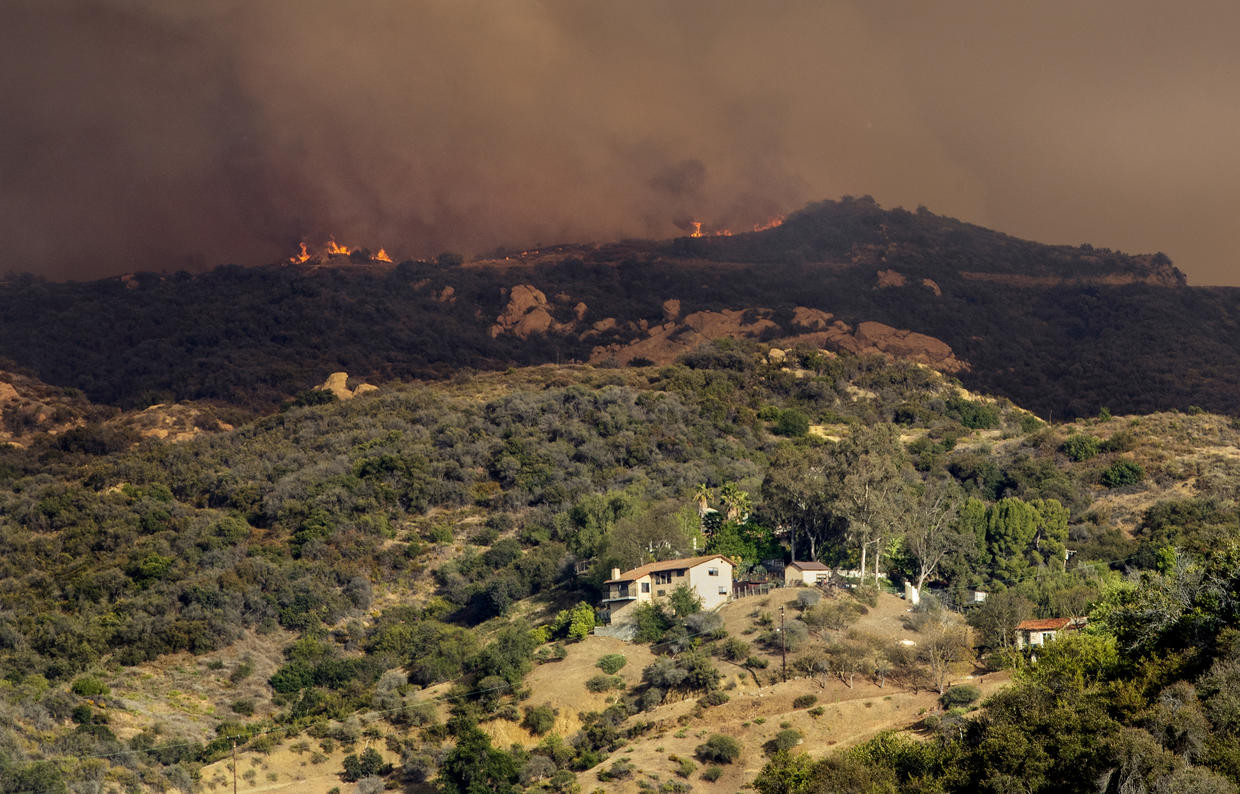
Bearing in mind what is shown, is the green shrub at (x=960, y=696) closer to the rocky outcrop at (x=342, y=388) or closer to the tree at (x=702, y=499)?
the tree at (x=702, y=499)

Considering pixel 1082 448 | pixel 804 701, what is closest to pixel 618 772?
pixel 804 701

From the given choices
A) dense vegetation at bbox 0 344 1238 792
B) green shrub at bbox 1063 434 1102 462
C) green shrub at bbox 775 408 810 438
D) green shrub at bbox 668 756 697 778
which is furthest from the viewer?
green shrub at bbox 775 408 810 438

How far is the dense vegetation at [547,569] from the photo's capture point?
5000 centimetres

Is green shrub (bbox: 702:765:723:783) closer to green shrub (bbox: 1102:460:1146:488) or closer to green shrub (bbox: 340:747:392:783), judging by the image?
green shrub (bbox: 340:747:392:783)

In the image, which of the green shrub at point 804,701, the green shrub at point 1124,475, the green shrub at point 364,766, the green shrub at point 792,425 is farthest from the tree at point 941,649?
the green shrub at point 792,425

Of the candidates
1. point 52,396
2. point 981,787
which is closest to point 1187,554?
point 981,787

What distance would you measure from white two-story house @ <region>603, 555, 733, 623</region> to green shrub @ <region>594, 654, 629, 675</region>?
4.49 metres

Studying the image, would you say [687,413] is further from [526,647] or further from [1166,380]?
[1166,380]

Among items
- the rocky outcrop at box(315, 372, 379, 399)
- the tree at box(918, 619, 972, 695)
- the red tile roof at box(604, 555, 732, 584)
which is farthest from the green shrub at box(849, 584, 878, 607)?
the rocky outcrop at box(315, 372, 379, 399)

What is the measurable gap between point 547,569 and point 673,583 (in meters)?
16.7

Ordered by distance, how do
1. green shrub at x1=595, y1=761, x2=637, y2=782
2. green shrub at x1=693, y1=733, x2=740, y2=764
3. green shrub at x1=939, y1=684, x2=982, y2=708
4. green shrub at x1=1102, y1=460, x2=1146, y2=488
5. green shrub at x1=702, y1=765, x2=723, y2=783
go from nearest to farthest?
1. green shrub at x1=702, y1=765, x2=723, y2=783
2. green shrub at x1=595, y1=761, x2=637, y2=782
3. green shrub at x1=693, y1=733, x2=740, y2=764
4. green shrub at x1=939, y1=684, x2=982, y2=708
5. green shrub at x1=1102, y1=460, x2=1146, y2=488

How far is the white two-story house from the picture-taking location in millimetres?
81375

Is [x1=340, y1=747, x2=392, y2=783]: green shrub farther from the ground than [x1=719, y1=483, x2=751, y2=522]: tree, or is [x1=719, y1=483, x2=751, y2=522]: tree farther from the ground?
[x1=719, y1=483, x2=751, y2=522]: tree

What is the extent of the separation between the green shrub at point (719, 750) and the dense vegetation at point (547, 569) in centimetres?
10
